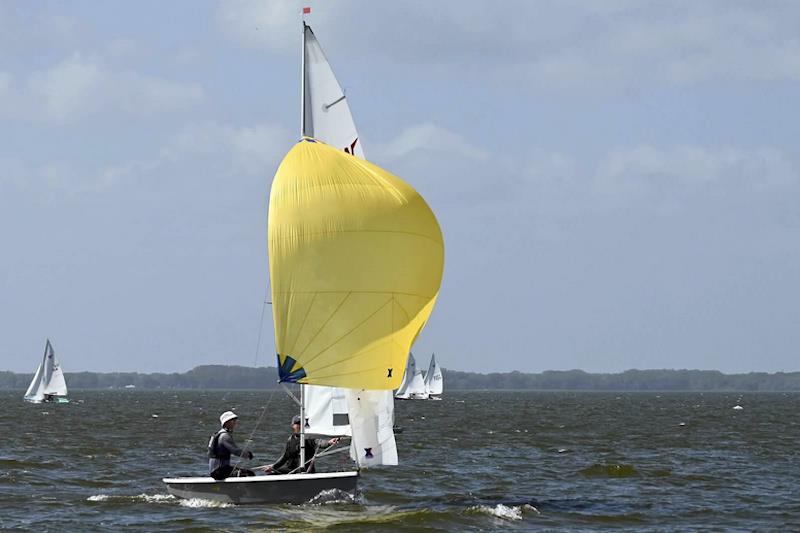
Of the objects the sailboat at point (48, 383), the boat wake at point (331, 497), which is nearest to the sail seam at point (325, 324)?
the boat wake at point (331, 497)

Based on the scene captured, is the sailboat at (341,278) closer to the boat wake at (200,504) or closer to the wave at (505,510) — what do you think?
the boat wake at (200,504)

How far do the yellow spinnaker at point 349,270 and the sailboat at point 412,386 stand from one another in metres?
99.0

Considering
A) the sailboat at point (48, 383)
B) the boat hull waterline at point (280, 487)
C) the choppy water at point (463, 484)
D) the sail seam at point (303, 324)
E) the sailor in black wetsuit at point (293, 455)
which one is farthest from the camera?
the sailboat at point (48, 383)

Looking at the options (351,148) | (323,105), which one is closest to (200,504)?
(351,148)

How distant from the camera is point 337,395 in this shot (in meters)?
29.3

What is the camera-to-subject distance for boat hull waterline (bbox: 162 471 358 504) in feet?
88.5

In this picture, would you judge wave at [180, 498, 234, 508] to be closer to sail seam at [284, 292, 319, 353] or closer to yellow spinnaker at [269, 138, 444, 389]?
yellow spinnaker at [269, 138, 444, 389]

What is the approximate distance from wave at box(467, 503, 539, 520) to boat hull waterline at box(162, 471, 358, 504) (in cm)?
326

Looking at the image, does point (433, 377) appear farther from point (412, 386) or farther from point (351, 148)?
point (351, 148)

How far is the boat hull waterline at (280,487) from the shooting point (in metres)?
27.0

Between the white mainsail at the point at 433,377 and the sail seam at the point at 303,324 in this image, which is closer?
the sail seam at the point at 303,324

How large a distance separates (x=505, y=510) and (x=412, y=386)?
99.8 metres

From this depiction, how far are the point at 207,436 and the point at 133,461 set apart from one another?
16.0 meters

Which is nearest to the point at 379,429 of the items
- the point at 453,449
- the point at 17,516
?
the point at 17,516
